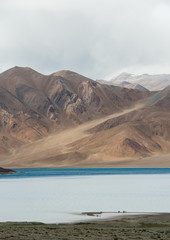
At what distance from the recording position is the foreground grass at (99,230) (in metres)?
26.3

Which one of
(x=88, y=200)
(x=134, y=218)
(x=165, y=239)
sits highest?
(x=88, y=200)

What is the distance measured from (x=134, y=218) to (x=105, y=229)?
21.0 feet

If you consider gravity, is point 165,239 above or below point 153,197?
below

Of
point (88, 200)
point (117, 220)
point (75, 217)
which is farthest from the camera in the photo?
point (88, 200)

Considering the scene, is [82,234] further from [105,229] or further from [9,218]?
[9,218]

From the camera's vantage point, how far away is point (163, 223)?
1293 inches

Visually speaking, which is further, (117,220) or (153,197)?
(153,197)

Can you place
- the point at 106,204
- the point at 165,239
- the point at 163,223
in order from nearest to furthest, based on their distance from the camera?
the point at 165,239, the point at 163,223, the point at 106,204

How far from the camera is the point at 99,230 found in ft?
97.3

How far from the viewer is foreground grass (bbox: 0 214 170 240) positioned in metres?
26.3

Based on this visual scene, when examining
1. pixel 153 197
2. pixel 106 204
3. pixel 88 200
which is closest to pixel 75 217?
pixel 106 204

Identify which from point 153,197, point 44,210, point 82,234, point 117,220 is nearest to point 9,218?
point 44,210

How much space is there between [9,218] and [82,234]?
12843 mm

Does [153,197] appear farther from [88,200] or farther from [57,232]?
[57,232]
